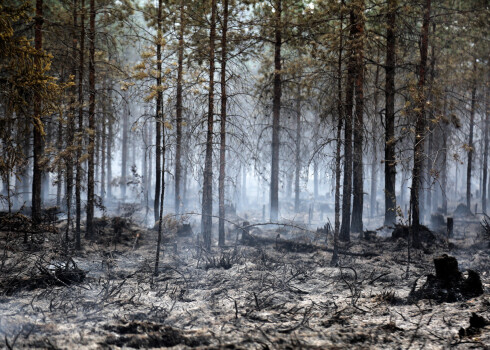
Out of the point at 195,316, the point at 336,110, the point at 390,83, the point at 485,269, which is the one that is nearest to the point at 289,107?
the point at 390,83

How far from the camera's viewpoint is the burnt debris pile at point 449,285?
6.76 meters

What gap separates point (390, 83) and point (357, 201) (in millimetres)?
4529

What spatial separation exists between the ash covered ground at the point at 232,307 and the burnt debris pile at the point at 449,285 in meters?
0.15

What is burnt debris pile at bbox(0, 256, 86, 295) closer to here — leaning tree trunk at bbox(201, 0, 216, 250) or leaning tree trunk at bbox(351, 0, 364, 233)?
leaning tree trunk at bbox(201, 0, 216, 250)

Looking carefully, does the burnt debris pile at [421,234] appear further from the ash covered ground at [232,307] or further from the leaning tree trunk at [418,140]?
the ash covered ground at [232,307]

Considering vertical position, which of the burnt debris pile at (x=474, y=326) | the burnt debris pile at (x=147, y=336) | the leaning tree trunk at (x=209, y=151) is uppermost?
the leaning tree trunk at (x=209, y=151)

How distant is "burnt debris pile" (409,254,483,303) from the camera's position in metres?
6.76

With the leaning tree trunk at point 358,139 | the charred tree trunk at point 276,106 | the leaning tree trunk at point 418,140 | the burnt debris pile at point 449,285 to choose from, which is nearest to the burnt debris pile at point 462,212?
the leaning tree trunk at point 358,139

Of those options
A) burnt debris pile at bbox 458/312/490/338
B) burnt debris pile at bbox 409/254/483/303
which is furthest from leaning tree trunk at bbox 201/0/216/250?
burnt debris pile at bbox 458/312/490/338

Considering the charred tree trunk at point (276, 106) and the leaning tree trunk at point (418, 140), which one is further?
the charred tree trunk at point (276, 106)

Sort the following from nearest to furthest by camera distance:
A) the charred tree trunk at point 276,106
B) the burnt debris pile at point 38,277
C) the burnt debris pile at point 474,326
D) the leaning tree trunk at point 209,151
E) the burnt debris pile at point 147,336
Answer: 1. the burnt debris pile at point 147,336
2. the burnt debris pile at point 474,326
3. the burnt debris pile at point 38,277
4. the leaning tree trunk at point 209,151
5. the charred tree trunk at point 276,106

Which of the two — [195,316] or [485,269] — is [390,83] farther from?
[195,316]

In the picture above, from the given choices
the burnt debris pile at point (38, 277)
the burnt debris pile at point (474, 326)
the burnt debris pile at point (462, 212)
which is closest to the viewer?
the burnt debris pile at point (474, 326)

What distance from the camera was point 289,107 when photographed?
54.6ft
